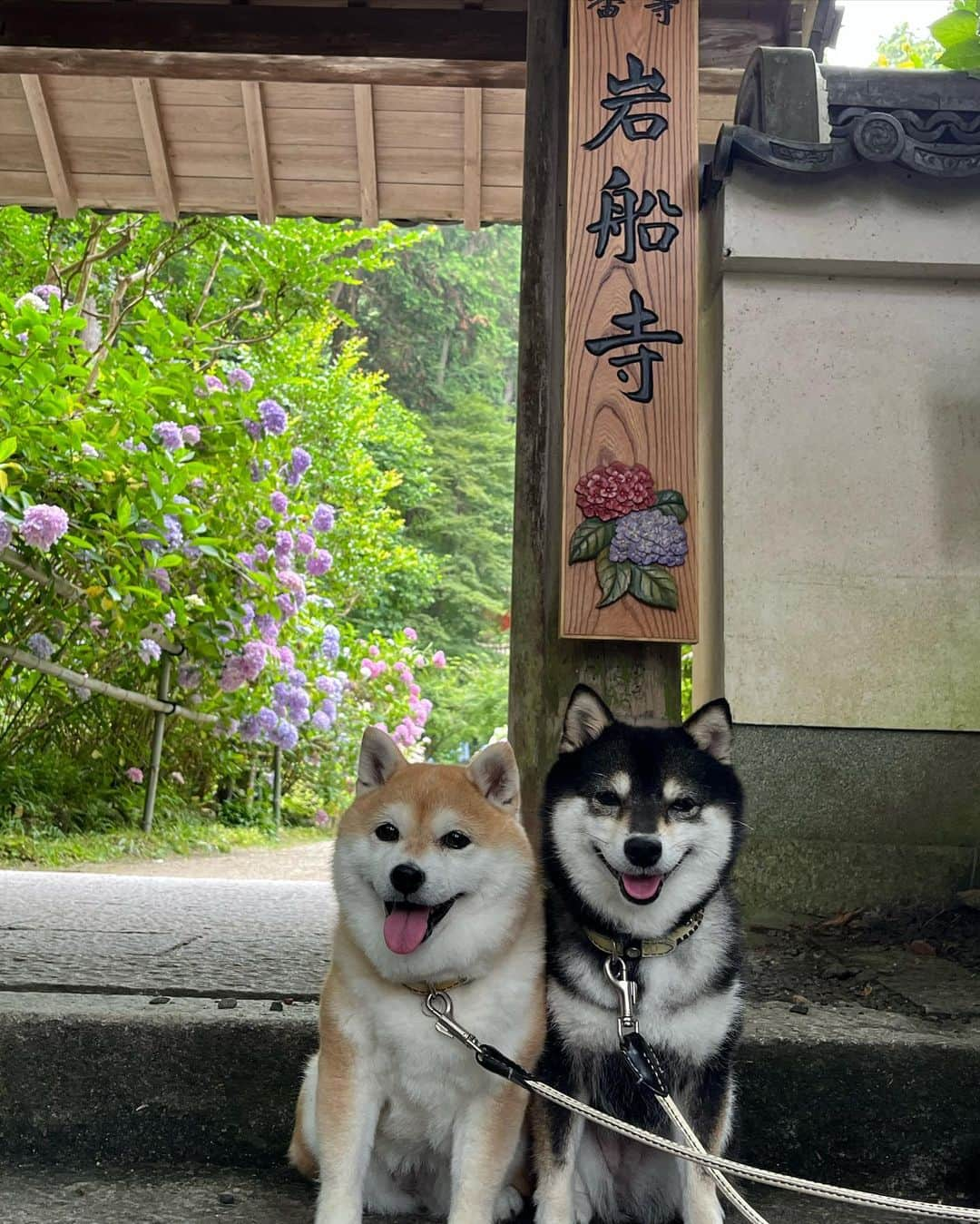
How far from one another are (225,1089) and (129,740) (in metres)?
7.25

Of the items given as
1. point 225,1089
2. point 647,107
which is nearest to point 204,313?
point 647,107

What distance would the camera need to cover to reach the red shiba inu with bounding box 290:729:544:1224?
210 centimetres

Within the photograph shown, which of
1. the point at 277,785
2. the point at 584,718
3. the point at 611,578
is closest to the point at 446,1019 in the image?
the point at 584,718

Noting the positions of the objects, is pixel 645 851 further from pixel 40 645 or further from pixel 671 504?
pixel 40 645

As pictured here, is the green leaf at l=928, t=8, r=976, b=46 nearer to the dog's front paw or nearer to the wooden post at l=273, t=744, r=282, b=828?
the dog's front paw

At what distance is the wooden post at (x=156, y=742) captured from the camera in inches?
340

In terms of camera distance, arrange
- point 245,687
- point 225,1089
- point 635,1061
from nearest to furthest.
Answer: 1. point 635,1061
2. point 225,1089
3. point 245,687

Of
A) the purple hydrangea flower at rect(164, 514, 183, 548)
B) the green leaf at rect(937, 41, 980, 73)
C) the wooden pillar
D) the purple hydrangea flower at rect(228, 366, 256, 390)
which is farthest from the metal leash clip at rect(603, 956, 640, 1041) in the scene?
the purple hydrangea flower at rect(228, 366, 256, 390)

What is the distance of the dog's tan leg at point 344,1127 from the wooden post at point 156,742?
262 inches

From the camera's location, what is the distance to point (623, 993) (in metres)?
2.16

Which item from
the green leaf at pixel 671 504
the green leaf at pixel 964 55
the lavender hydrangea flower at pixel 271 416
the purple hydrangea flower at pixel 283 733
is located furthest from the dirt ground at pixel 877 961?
the purple hydrangea flower at pixel 283 733

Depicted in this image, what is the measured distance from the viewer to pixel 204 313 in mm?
11938

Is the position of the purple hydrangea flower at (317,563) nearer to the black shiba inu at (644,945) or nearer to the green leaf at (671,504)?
the green leaf at (671,504)

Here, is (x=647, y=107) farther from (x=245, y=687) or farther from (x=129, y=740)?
(x=129, y=740)
